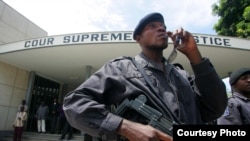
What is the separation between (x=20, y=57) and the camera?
9.32 m

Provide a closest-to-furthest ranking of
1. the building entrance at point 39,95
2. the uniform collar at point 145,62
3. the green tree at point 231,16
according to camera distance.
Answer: the uniform collar at point 145,62, the green tree at point 231,16, the building entrance at point 39,95

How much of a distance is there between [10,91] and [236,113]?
1000cm

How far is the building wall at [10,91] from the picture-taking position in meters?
9.85

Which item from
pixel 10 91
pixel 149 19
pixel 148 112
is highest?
pixel 10 91

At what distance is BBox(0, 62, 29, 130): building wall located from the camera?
9.85 meters

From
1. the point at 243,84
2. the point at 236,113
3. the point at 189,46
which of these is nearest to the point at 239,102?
the point at 236,113

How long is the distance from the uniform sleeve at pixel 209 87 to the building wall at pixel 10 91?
1002cm

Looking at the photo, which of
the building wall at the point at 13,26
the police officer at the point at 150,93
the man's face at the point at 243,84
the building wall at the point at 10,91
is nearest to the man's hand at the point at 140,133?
the police officer at the point at 150,93

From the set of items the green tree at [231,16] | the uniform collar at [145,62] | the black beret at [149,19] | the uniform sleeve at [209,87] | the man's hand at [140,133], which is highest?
the green tree at [231,16]

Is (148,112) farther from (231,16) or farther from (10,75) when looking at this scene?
(231,16)

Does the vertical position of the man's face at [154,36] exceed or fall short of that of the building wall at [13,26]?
it falls short

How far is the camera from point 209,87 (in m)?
1.40

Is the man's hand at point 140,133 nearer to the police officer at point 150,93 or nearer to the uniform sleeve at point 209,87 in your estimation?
the police officer at point 150,93

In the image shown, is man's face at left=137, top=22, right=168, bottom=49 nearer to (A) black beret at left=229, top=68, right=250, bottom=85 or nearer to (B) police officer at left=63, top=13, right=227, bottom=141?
(B) police officer at left=63, top=13, right=227, bottom=141
